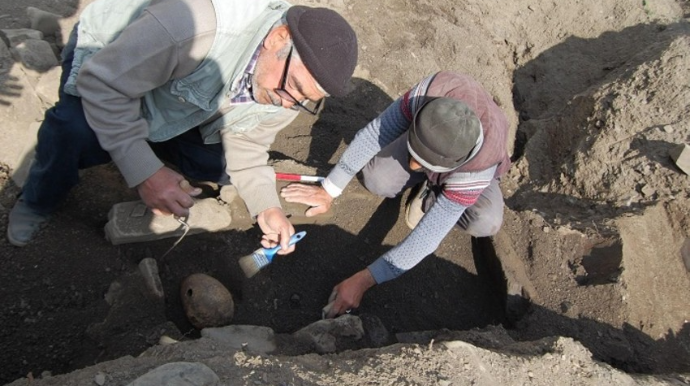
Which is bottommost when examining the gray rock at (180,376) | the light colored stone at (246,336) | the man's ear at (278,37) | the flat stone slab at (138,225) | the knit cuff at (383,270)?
the light colored stone at (246,336)

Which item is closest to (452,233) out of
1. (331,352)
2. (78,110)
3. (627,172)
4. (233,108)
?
(627,172)

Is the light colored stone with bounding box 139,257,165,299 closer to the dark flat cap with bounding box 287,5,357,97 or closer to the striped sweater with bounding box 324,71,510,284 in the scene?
the striped sweater with bounding box 324,71,510,284

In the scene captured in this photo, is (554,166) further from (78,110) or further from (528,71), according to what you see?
(78,110)

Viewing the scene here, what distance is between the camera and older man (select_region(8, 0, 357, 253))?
6.36ft

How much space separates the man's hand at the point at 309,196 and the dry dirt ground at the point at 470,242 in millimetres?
152

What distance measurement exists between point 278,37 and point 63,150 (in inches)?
47.0

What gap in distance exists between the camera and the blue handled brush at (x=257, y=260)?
2.81 metres

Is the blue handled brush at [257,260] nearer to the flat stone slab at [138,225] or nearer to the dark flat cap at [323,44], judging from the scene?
the flat stone slab at [138,225]

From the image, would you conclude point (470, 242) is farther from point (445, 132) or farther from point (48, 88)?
point (48, 88)

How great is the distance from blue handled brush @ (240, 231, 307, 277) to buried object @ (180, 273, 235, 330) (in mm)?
264

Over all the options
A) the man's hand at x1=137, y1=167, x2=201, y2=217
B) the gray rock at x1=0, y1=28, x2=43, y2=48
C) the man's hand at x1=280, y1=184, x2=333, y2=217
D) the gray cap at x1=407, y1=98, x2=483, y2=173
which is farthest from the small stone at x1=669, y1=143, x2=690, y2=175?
the gray rock at x1=0, y1=28, x2=43, y2=48

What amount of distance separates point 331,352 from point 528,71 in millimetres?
3364

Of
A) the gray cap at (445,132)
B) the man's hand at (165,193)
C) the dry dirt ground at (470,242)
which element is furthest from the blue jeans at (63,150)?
the gray cap at (445,132)

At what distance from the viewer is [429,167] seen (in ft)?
7.86
